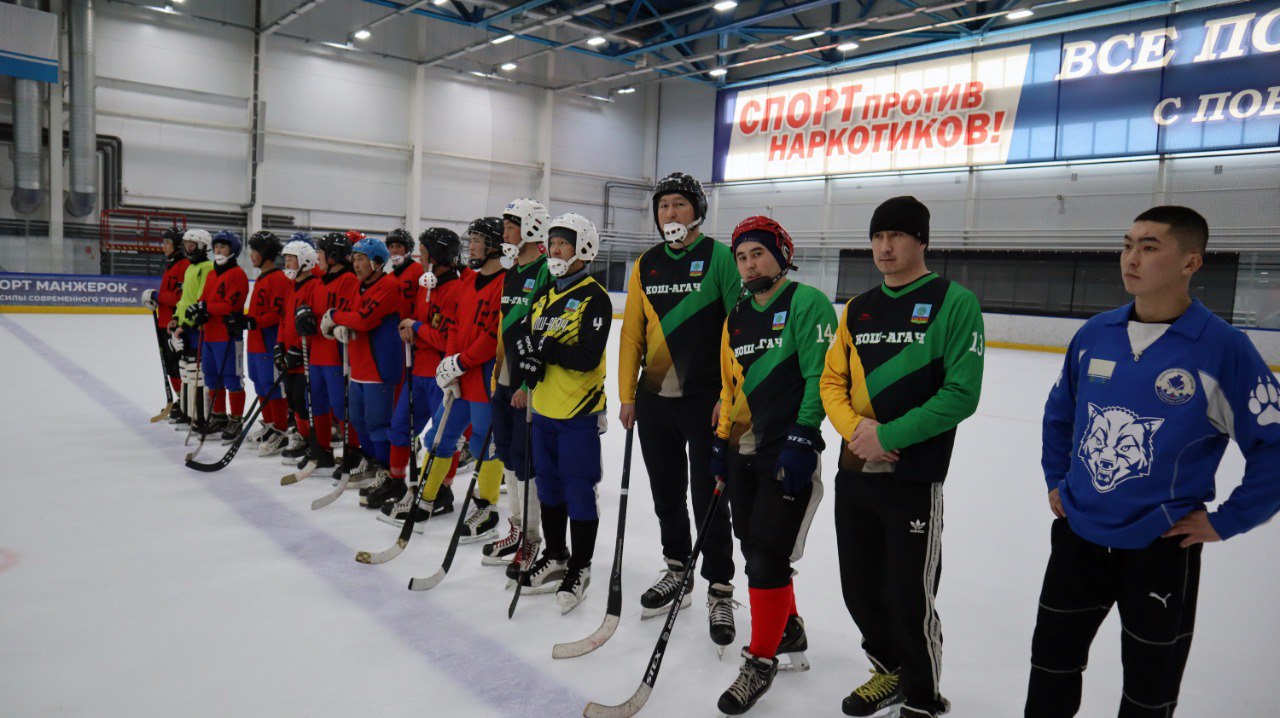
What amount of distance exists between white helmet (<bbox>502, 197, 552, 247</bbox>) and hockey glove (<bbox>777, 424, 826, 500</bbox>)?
1.78m

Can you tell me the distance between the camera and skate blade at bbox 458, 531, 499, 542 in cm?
416

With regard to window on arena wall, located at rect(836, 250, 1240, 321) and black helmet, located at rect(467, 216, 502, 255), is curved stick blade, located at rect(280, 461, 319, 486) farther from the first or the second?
window on arena wall, located at rect(836, 250, 1240, 321)

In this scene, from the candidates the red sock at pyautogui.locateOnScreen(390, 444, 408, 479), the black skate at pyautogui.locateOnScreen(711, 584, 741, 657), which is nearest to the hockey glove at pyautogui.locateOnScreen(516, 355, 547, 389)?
the black skate at pyautogui.locateOnScreen(711, 584, 741, 657)

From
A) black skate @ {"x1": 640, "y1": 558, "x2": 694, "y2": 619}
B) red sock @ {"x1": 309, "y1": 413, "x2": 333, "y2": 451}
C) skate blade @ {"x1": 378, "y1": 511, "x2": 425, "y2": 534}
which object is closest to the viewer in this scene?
black skate @ {"x1": 640, "y1": 558, "x2": 694, "y2": 619}

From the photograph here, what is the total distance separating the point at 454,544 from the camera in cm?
357

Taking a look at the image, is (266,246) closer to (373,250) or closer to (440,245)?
(373,250)

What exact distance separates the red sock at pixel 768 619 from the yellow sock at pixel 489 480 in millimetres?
2031

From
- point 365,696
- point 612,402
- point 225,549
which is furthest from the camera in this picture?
point 612,402

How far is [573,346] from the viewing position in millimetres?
3305

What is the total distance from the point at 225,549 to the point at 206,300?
2.85 m

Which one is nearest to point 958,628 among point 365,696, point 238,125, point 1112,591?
point 1112,591

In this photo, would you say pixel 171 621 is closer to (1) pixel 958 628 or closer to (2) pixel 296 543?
(2) pixel 296 543

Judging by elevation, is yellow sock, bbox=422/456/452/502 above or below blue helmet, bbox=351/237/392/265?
below

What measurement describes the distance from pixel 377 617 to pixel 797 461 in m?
1.79
